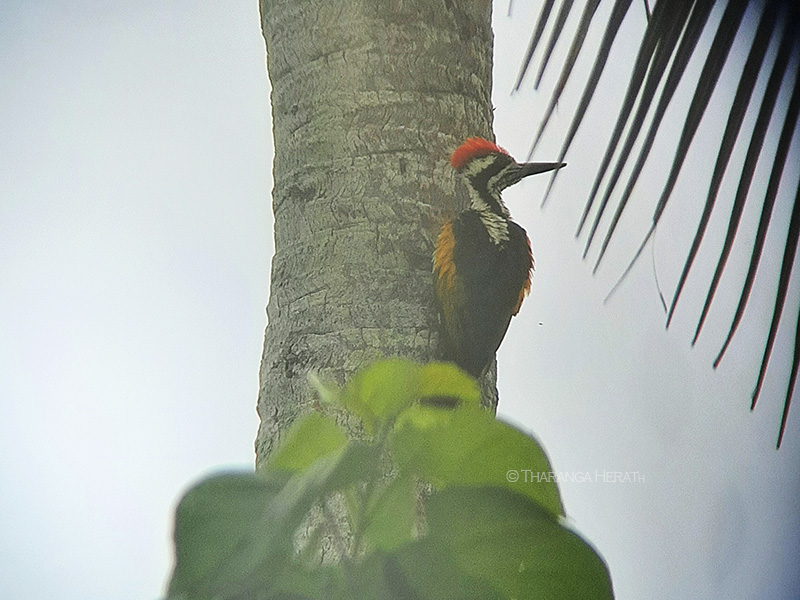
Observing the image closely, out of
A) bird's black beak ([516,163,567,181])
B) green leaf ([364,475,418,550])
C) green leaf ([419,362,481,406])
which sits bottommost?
green leaf ([364,475,418,550])

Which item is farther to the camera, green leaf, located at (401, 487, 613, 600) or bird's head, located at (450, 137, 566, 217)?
bird's head, located at (450, 137, 566, 217)

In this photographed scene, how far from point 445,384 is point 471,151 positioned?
58 cm

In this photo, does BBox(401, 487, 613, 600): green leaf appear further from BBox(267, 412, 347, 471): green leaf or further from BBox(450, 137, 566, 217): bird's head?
BBox(450, 137, 566, 217): bird's head

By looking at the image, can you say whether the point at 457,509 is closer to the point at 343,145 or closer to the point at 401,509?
the point at 401,509

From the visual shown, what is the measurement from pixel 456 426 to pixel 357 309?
1.61 ft

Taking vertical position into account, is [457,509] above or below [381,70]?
below

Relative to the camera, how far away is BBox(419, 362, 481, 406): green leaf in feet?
0.99

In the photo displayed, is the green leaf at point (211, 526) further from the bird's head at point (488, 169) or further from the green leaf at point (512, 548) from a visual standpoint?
the bird's head at point (488, 169)

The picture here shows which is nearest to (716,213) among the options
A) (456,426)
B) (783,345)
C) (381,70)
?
(783,345)

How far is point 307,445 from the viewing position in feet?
1.01

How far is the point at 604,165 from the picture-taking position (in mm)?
562

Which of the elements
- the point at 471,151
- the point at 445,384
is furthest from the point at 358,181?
the point at 445,384

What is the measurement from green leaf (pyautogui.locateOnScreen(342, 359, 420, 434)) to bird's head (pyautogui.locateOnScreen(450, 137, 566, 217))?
0.58 meters

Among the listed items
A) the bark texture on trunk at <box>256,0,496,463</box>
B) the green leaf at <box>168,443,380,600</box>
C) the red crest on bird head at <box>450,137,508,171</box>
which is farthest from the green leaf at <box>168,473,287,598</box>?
the red crest on bird head at <box>450,137,508,171</box>
